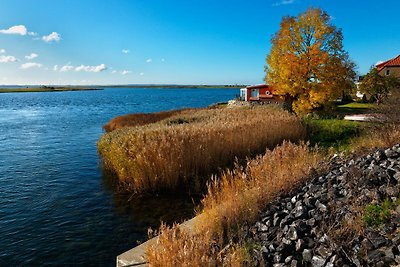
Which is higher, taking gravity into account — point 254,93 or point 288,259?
point 254,93

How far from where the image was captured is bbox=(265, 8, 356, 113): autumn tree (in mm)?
23266

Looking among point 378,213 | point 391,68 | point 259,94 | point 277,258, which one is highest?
point 391,68

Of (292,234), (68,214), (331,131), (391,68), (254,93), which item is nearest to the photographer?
(292,234)

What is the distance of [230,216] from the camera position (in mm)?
5840

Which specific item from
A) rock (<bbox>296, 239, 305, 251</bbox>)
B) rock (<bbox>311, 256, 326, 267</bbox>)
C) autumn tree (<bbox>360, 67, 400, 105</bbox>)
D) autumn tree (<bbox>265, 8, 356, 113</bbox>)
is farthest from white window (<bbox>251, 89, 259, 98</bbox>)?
rock (<bbox>311, 256, 326, 267</bbox>)

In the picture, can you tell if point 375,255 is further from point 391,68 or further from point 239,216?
point 391,68

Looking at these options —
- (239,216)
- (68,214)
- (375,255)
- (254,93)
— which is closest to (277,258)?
(375,255)

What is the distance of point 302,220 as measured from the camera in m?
5.22

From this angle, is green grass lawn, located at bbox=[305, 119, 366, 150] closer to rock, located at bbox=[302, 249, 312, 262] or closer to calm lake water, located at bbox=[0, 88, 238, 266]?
calm lake water, located at bbox=[0, 88, 238, 266]

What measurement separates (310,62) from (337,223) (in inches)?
808

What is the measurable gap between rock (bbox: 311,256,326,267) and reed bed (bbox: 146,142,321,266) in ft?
3.05

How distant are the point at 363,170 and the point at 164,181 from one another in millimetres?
6374

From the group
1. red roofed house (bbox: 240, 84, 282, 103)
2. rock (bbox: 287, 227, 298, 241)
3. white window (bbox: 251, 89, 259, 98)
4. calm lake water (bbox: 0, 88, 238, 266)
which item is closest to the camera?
rock (bbox: 287, 227, 298, 241)

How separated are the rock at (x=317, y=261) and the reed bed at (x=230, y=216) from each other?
929 millimetres
